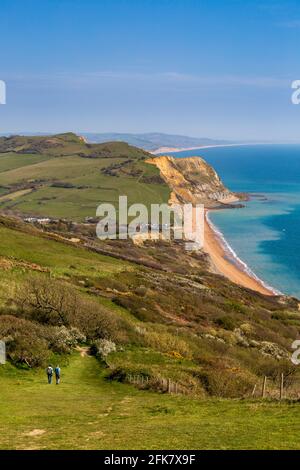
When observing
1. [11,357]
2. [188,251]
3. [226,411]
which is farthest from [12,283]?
[188,251]

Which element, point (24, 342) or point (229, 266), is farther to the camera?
point (229, 266)

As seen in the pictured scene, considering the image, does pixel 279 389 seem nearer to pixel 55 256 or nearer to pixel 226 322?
pixel 226 322

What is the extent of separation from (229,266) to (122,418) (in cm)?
8157

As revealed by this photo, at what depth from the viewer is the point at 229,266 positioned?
10006 centimetres

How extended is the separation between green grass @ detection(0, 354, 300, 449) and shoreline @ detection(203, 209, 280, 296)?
58778 mm

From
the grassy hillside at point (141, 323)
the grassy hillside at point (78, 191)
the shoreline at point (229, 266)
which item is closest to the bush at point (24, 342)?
the grassy hillside at point (141, 323)

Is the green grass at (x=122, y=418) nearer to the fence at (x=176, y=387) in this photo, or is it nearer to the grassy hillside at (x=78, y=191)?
the fence at (x=176, y=387)

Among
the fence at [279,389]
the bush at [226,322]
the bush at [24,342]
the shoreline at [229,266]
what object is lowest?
the shoreline at [229,266]

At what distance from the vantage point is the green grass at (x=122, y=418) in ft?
52.8

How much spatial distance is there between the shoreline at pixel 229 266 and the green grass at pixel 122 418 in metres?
58.8

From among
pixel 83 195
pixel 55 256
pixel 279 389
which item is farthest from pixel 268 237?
pixel 279 389

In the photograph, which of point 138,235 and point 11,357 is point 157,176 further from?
point 11,357

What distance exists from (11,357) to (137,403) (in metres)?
8.70

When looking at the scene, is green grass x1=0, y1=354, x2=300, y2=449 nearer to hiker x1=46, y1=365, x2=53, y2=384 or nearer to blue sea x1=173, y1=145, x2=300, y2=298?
hiker x1=46, y1=365, x2=53, y2=384
